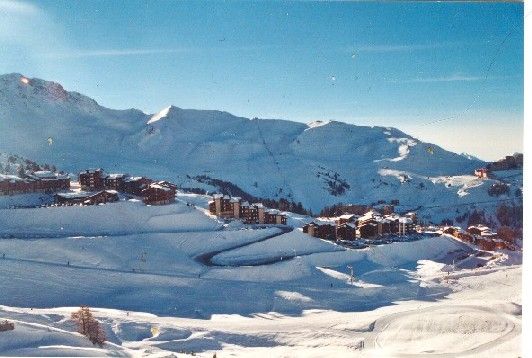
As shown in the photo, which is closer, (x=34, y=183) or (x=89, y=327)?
(x=89, y=327)

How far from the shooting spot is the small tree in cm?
471

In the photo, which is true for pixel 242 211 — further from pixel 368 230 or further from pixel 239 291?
pixel 239 291

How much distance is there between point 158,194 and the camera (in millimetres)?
11578

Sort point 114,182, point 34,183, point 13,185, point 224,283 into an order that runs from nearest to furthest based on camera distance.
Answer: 1. point 224,283
2. point 13,185
3. point 34,183
4. point 114,182

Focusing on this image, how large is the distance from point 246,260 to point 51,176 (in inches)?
195

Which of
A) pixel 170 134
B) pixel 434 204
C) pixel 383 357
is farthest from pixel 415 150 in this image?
pixel 383 357

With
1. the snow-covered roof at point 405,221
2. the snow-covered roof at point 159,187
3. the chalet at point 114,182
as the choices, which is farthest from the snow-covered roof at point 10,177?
the snow-covered roof at point 405,221

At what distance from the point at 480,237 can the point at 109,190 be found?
8.88 m

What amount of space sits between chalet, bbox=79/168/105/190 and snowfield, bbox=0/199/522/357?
756 millimetres

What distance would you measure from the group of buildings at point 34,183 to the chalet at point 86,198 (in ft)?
1.00

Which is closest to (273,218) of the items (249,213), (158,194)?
(249,213)

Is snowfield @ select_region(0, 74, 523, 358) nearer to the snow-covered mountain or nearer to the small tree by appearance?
the small tree

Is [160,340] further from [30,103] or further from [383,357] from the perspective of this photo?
[30,103]

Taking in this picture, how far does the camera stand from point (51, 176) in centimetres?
1028
